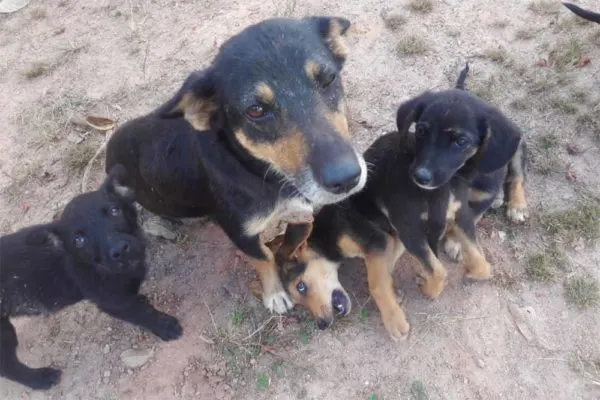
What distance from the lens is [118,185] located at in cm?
438

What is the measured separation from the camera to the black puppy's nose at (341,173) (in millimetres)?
3127

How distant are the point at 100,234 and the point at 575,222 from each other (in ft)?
13.8

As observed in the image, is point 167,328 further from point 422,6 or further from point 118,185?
point 422,6

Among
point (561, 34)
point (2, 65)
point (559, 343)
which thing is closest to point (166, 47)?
point (2, 65)

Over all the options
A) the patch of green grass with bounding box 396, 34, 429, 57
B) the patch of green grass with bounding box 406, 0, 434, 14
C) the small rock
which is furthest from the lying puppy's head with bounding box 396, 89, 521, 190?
the patch of green grass with bounding box 406, 0, 434, 14

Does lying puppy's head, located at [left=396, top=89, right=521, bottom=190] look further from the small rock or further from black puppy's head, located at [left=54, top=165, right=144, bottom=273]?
the small rock

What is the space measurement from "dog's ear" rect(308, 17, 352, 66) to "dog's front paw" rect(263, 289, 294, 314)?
2.14 metres

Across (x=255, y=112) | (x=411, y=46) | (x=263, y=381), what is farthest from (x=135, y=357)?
(x=411, y=46)

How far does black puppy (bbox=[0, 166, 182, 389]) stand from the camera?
4031mm

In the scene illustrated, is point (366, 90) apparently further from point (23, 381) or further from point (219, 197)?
point (23, 381)

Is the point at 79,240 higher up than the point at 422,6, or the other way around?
the point at 79,240

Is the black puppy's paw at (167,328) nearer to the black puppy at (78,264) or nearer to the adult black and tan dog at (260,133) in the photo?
the black puppy at (78,264)

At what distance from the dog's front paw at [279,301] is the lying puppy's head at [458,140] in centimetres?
164

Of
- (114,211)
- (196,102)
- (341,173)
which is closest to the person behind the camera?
(341,173)
